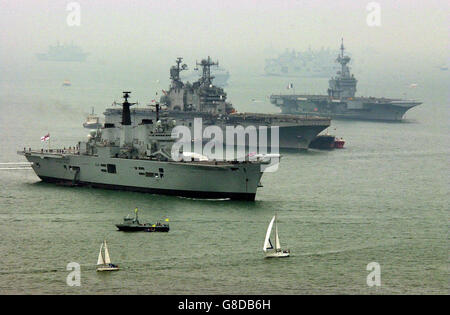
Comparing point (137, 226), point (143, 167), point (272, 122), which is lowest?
point (137, 226)

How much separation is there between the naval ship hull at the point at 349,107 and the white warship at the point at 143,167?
62109mm

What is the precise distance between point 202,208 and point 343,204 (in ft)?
24.3

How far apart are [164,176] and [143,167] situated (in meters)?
1.45

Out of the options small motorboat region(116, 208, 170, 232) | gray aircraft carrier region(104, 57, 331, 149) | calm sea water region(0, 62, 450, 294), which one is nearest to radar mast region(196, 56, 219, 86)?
gray aircraft carrier region(104, 57, 331, 149)

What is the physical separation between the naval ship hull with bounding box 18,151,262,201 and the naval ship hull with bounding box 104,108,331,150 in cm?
1862

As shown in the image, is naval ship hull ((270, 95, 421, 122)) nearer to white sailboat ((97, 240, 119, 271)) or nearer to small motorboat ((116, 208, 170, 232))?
small motorboat ((116, 208, 170, 232))

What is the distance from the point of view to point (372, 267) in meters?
34.0

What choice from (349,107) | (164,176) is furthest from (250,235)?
(349,107)

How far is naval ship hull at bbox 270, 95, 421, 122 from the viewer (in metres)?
109

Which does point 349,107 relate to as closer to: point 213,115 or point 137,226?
point 213,115

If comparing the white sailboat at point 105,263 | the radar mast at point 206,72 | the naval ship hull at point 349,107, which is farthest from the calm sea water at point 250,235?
the naval ship hull at point 349,107

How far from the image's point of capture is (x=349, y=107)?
365 feet
